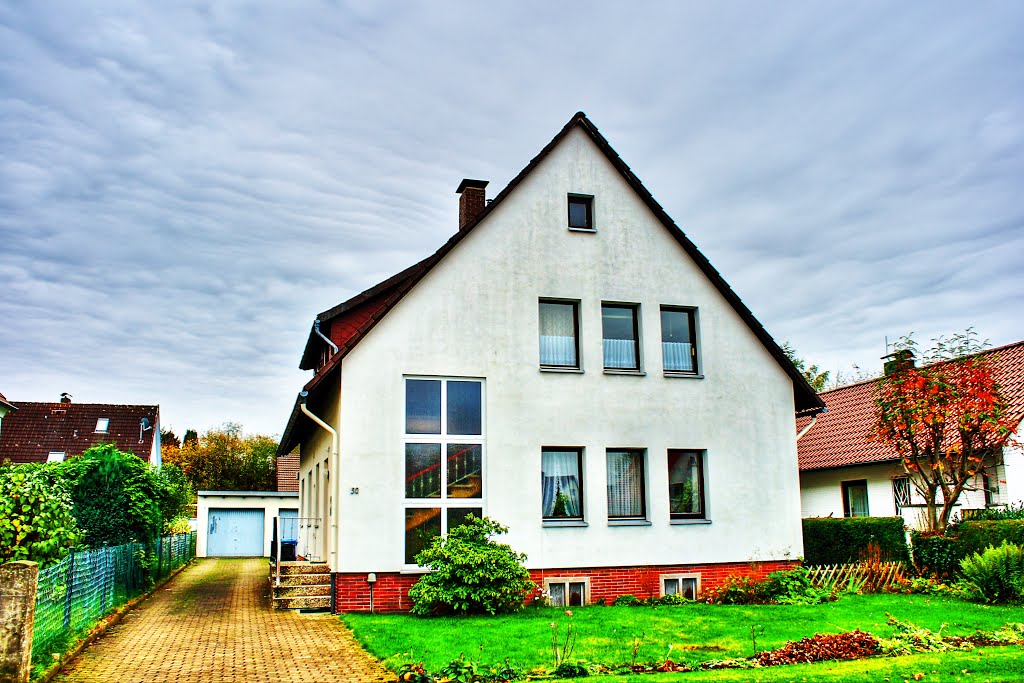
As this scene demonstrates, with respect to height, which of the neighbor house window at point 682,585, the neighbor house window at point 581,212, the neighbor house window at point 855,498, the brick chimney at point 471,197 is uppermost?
the brick chimney at point 471,197

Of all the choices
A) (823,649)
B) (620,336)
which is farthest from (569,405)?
(823,649)

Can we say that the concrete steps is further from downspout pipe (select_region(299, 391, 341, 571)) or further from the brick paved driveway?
downspout pipe (select_region(299, 391, 341, 571))

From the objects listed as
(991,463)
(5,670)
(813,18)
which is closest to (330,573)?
(5,670)

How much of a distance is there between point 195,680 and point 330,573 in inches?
240

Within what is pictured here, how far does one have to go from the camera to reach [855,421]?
1219 inches

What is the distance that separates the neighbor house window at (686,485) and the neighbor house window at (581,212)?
5209 mm

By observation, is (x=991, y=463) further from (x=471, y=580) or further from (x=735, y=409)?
(x=471, y=580)

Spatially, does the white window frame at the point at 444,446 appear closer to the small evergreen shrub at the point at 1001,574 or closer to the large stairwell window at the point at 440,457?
the large stairwell window at the point at 440,457

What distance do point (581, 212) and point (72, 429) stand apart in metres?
A: 37.7

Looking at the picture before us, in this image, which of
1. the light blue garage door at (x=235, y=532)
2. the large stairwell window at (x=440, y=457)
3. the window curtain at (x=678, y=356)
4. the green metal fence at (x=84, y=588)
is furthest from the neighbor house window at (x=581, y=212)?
the light blue garage door at (x=235, y=532)

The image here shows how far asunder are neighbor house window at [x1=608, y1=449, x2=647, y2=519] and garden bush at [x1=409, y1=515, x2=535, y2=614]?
294 cm

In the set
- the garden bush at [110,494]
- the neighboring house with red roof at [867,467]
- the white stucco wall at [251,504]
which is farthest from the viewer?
the white stucco wall at [251,504]

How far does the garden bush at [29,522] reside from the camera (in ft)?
37.8

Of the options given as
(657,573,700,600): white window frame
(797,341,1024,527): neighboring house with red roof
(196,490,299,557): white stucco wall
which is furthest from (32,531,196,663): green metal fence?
(196,490,299,557): white stucco wall
